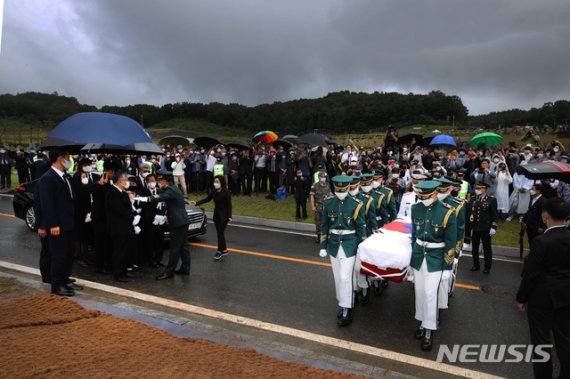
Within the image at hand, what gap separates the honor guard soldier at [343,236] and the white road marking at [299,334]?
2.05 feet

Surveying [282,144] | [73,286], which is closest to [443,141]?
[282,144]

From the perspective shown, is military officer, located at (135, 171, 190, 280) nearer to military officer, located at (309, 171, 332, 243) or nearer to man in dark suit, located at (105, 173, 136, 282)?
man in dark suit, located at (105, 173, 136, 282)

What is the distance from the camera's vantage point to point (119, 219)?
736 centimetres

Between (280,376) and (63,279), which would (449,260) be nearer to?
(280,376)

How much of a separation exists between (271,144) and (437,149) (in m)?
7.37

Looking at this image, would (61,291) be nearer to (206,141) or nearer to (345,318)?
(345,318)

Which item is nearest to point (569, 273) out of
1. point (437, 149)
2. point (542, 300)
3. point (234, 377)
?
point (542, 300)

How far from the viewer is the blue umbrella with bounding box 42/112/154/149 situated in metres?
6.83

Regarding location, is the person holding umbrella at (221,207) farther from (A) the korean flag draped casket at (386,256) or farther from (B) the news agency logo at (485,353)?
(B) the news agency logo at (485,353)

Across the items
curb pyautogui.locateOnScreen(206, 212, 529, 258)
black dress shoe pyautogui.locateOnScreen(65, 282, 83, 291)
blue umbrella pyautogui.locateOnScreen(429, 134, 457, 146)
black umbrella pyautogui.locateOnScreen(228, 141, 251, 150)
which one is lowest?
curb pyautogui.locateOnScreen(206, 212, 529, 258)

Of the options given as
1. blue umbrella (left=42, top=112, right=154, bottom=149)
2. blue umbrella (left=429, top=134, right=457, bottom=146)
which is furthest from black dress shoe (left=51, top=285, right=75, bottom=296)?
blue umbrella (left=429, top=134, right=457, bottom=146)

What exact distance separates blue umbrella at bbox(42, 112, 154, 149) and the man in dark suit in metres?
0.75

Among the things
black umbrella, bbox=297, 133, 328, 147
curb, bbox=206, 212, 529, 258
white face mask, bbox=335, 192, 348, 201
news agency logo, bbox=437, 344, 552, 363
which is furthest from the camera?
black umbrella, bbox=297, 133, 328, 147

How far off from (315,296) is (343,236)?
1402 mm
